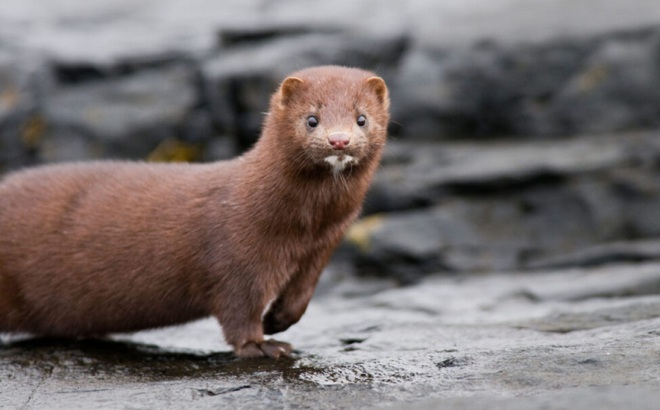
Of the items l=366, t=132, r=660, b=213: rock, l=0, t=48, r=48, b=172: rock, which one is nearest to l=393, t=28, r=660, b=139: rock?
l=366, t=132, r=660, b=213: rock

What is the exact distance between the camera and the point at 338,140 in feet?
17.4

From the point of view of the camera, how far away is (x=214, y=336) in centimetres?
684

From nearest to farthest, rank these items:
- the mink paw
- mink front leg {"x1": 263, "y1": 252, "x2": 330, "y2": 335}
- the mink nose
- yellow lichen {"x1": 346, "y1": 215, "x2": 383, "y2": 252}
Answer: the mink nose, the mink paw, mink front leg {"x1": 263, "y1": 252, "x2": 330, "y2": 335}, yellow lichen {"x1": 346, "y1": 215, "x2": 383, "y2": 252}

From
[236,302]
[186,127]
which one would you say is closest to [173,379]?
[236,302]

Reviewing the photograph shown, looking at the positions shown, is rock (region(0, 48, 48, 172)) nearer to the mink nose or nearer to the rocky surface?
the rocky surface

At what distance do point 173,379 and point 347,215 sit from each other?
1.42 meters

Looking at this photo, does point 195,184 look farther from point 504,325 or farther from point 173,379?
point 504,325

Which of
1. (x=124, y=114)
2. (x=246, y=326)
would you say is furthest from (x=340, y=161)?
(x=124, y=114)

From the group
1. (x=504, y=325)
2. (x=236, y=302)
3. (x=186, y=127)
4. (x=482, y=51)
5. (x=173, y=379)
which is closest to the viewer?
(x=173, y=379)

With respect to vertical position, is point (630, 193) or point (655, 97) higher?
point (655, 97)

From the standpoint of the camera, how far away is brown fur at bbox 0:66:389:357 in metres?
5.71

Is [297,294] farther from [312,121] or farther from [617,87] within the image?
[617,87]

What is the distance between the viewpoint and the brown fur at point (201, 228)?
Result: 5711 mm

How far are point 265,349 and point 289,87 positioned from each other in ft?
5.00
